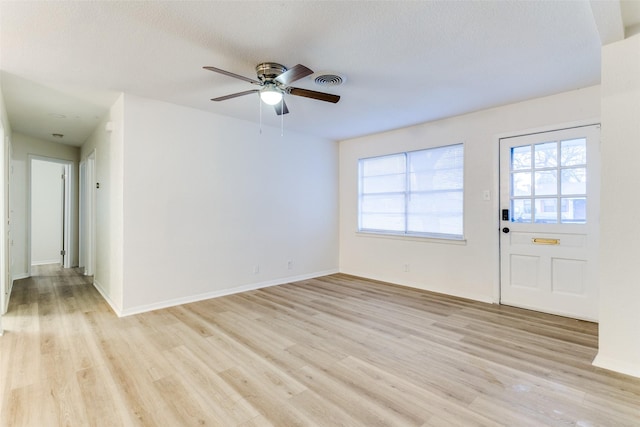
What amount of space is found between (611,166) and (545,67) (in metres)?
1.03

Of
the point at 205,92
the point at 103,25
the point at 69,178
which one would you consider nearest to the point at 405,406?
the point at 103,25

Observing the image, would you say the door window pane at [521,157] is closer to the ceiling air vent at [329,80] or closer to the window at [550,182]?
the window at [550,182]

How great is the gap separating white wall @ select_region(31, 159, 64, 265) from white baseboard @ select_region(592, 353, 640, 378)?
8534 millimetres

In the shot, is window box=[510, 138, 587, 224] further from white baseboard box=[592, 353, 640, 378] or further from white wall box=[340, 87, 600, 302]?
white baseboard box=[592, 353, 640, 378]

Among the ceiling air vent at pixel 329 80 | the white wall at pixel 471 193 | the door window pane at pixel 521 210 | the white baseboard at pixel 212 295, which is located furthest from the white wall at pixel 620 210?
the white baseboard at pixel 212 295

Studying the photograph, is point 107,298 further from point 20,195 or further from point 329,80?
point 329,80

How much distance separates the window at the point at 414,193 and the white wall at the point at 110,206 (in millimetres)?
3560

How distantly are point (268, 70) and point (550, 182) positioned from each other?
3213mm

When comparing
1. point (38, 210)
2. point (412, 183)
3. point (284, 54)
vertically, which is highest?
point (284, 54)

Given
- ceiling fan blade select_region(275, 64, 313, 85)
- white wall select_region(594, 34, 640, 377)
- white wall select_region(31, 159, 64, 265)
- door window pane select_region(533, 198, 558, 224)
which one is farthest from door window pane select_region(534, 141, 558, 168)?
white wall select_region(31, 159, 64, 265)

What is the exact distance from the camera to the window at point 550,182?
3.32 m

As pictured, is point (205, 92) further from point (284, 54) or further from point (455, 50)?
point (455, 50)

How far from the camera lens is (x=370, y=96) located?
3.45 metres

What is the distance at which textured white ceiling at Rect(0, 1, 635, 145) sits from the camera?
1962mm
